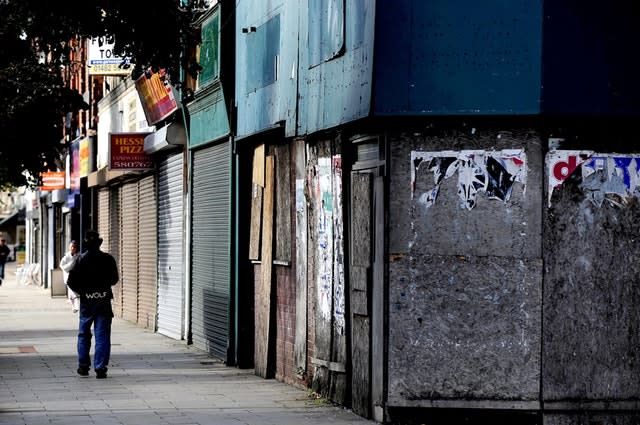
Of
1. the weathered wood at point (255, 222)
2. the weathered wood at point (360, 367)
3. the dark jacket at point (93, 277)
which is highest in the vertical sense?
the weathered wood at point (255, 222)

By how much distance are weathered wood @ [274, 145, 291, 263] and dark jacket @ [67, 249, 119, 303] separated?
87.1 inches

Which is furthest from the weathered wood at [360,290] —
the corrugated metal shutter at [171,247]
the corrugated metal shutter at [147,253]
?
the corrugated metal shutter at [147,253]

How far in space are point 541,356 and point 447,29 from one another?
2.74 m

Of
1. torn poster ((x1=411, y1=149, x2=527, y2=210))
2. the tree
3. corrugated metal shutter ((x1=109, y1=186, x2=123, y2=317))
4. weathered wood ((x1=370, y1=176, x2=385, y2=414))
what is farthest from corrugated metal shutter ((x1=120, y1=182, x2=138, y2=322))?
torn poster ((x1=411, y1=149, x2=527, y2=210))

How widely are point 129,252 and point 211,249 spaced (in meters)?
9.25

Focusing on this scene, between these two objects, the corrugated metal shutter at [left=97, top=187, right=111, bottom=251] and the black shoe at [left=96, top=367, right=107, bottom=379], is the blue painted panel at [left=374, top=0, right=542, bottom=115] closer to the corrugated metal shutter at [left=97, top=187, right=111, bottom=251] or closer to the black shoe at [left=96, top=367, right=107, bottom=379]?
the black shoe at [left=96, top=367, right=107, bottom=379]

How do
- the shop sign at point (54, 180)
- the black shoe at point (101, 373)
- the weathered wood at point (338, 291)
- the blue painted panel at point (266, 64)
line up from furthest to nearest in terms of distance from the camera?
the shop sign at point (54, 180)
the black shoe at point (101, 373)
the blue painted panel at point (266, 64)
the weathered wood at point (338, 291)

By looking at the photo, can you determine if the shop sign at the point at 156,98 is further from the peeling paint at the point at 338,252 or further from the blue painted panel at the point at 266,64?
the peeling paint at the point at 338,252

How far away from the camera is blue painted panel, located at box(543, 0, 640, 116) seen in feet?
38.3

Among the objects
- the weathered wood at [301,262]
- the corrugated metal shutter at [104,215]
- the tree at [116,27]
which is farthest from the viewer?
the corrugated metal shutter at [104,215]

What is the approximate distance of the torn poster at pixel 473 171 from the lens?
38.9 ft

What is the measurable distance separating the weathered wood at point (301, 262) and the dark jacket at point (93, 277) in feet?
9.80

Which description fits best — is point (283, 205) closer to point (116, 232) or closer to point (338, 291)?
point (338, 291)

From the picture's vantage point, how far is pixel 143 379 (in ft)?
55.9
